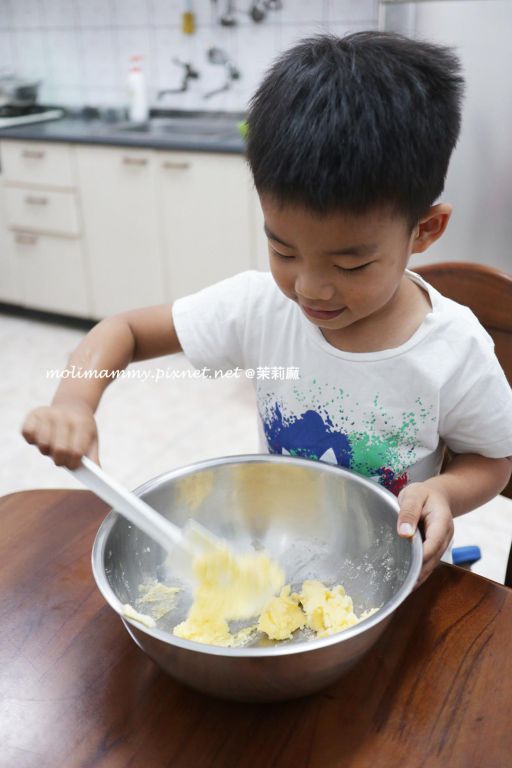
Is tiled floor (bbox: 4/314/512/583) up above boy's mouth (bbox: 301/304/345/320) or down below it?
below

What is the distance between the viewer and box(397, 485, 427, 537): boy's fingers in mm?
629

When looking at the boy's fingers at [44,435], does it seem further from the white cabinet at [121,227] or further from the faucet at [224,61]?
the faucet at [224,61]

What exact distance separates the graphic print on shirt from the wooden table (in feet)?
0.69

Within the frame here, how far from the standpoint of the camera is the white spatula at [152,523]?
67 centimetres

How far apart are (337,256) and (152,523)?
30 centimetres

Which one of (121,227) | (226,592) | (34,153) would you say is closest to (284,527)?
(226,592)

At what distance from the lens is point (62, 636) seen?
2.15ft

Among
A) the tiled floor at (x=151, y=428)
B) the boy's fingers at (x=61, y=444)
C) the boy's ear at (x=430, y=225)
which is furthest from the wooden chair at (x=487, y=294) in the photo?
the tiled floor at (x=151, y=428)

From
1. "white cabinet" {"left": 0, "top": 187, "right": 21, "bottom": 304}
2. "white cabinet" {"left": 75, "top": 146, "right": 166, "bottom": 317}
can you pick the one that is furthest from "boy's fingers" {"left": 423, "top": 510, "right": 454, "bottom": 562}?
"white cabinet" {"left": 0, "top": 187, "right": 21, "bottom": 304}

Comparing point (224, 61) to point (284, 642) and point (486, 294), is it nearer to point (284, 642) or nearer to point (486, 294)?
point (486, 294)

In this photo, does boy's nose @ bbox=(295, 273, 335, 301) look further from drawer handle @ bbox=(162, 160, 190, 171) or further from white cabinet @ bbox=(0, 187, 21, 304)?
white cabinet @ bbox=(0, 187, 21, 304)

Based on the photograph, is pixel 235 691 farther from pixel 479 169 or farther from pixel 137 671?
pixel 479 169

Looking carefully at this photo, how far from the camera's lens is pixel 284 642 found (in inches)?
26.8

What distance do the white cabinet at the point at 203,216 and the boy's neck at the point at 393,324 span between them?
5.53ft
